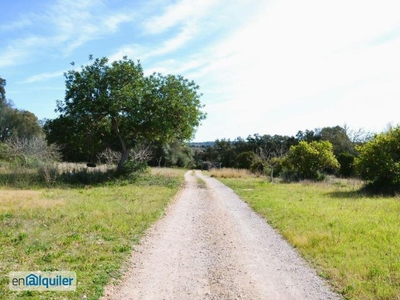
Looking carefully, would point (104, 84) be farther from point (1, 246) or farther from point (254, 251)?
point (254, 251)

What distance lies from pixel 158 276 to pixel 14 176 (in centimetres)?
1855

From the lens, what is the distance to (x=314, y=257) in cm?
696

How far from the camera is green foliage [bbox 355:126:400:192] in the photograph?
17.3 metres

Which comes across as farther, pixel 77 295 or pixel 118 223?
pixel 118 223

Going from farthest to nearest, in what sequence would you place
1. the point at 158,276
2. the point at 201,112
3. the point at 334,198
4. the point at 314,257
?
1. the point at 201,112
2. the point at 334,198
3. the point at 314,257
4. the point at 158,276

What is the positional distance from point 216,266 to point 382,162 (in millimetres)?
14656

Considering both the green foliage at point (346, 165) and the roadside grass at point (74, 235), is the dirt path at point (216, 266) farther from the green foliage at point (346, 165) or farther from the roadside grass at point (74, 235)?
the green foliage at point (346, 165)

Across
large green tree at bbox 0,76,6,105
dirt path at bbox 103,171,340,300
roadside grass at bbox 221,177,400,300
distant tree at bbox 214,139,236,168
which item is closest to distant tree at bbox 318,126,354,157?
distant tree at bbox 214,139,236,168

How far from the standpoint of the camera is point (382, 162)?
17406mm

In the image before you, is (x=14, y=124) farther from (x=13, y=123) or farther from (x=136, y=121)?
(x=136, y=121)

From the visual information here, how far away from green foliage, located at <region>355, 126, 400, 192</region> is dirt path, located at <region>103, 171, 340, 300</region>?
1056 cm

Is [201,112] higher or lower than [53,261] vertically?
higher

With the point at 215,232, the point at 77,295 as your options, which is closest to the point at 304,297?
the point at 77,295

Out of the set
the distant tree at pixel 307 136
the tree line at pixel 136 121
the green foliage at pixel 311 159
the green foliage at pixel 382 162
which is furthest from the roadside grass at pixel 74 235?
the distant tree at pixel 307 136
